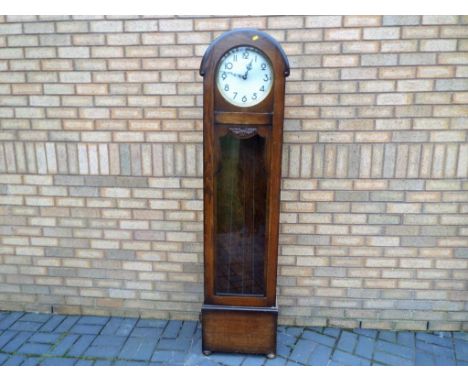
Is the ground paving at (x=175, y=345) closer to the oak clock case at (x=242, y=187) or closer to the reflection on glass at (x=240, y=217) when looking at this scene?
the oak clock case at (x=242, y=187)

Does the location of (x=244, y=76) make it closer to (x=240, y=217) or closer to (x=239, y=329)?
(x=240, y=217)

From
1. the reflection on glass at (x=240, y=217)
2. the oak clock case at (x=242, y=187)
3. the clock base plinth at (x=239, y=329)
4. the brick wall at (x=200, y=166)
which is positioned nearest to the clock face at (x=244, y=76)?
the oak clock case at (x=242, y=187)

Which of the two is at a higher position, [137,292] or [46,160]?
[46,160]

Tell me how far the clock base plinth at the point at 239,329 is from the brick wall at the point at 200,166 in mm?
477

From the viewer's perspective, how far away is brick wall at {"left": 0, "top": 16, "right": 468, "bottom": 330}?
279 cm

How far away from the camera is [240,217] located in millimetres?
2670

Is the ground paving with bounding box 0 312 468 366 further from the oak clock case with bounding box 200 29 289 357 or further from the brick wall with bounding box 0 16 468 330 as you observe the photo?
the oak clock case with bounding box 200 29 289 357

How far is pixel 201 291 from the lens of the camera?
3.23 m

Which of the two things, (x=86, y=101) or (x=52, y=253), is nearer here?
(x=86, y=101)

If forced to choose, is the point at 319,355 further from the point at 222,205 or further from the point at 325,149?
the point at 325,149

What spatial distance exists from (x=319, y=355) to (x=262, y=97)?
1.86 metres

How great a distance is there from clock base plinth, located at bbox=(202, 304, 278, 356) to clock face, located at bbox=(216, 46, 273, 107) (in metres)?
1.40

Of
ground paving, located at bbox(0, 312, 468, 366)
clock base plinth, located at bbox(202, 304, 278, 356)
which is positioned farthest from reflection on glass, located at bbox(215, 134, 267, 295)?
ground paving, located at bbox(0, 312, 468, 366)

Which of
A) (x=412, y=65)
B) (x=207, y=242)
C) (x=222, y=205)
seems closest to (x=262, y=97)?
(x=222, y=205)
